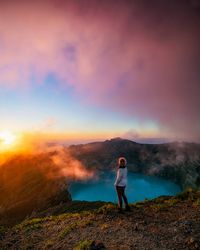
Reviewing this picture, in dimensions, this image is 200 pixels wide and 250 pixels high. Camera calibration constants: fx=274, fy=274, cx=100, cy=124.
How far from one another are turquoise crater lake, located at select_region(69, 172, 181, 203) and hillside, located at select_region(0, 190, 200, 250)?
39948mm

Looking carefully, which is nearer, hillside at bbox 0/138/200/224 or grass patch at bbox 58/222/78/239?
grass patch at bbox 58/222/78/239

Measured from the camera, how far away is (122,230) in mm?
12859

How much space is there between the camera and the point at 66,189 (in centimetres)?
8281

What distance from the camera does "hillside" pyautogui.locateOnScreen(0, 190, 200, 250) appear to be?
37.3ft

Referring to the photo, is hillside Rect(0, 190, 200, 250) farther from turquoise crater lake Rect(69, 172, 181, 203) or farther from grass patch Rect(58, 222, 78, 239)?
turquoise crater lake Rect(69, 172, 181, 203)

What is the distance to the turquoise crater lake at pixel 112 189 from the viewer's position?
60.6 meters

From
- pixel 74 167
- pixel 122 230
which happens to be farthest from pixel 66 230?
pixel 74 167

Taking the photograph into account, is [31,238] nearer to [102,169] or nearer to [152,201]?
[152,201]

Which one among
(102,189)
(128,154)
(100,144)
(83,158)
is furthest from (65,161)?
(102,189)

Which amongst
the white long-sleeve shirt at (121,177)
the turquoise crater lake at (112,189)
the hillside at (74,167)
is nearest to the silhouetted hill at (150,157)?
the hillside at (74,167)

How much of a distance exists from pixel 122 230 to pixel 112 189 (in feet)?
175

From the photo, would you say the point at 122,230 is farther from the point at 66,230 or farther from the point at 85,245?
the point at 66,230

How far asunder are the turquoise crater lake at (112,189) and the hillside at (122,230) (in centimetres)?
3995

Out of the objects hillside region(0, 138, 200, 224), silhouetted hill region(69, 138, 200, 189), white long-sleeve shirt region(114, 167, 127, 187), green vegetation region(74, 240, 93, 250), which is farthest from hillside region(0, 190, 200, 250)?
silhouetted hill region(69, 138, 200, 189)
